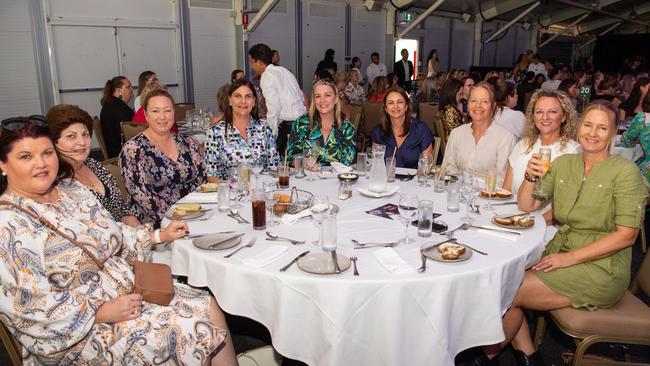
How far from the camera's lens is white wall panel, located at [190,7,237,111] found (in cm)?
898

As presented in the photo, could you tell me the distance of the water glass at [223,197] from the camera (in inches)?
92.1

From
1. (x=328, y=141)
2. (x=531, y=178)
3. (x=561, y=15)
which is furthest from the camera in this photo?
(x=561, y=15)

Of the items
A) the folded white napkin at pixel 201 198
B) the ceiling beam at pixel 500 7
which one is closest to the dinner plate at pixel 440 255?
the folded white napkin at pixel 201 198

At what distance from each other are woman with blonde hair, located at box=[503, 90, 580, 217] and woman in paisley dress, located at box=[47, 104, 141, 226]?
2289 mm

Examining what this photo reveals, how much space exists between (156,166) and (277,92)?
111 inches

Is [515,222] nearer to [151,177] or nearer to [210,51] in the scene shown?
[151,177]

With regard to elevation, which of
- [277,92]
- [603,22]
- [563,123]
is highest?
[603,22]

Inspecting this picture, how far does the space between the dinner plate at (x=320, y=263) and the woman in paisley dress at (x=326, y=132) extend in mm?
1892

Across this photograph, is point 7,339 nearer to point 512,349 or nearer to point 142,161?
point 142,161

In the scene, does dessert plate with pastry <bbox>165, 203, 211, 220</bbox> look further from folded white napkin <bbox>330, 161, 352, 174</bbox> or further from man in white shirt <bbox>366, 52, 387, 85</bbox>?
man in white shirt <bbox>366, 52, 387, 85</bbox>

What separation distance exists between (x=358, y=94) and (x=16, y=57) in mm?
5648

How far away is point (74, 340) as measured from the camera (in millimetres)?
1645

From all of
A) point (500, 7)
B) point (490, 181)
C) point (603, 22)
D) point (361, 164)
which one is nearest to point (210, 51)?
point (361, 164)

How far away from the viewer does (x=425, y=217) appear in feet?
6.52
